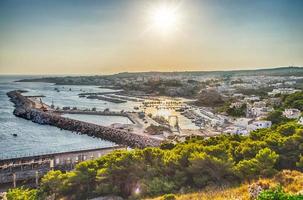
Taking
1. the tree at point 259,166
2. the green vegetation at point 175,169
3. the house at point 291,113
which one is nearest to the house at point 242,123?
the house at point 291,113

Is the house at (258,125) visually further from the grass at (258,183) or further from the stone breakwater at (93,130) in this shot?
the grass at (258,183)

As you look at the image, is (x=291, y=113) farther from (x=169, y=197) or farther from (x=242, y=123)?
(x=169, y=197)

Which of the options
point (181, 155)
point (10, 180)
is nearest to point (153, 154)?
point (181, 155)

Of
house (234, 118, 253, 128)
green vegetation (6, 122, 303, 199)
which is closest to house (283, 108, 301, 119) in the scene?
house (234, 118, 253, 128)

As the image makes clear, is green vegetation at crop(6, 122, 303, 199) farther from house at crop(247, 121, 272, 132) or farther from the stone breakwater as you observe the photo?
house at crop(247, 121, 272, 132)

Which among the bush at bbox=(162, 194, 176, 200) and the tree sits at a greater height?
the tree

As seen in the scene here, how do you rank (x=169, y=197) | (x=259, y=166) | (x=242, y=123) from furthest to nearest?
(x=242, y=123) < (x=259, y=166) < (x=169, y=197)

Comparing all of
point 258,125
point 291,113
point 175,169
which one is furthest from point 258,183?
point 291,113

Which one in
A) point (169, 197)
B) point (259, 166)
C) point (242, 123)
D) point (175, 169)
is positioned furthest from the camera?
point (242, 123)

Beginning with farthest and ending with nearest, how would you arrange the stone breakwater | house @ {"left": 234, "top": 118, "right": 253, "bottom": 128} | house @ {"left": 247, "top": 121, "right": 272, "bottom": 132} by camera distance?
house @ {"left": 234, "top": 118, "right": 253, "bottom": 128} → house @ {"left": 247, "top": 121, "right": 272, "bottom": 132} → the stone breakwater
